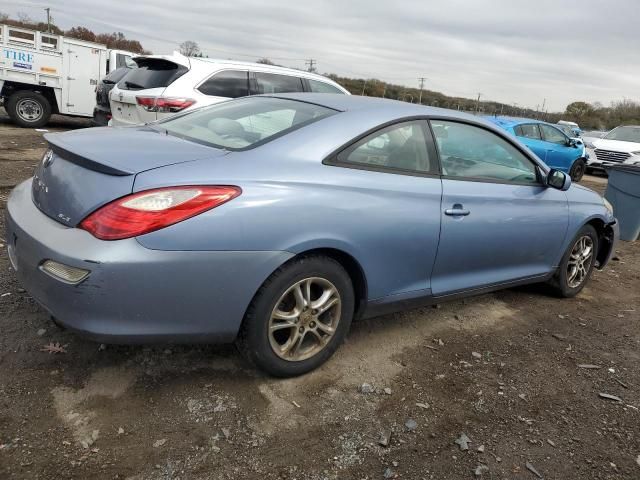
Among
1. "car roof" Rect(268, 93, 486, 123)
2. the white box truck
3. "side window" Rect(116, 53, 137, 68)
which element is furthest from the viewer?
"side window" Rect(116, 53, 137, 68)

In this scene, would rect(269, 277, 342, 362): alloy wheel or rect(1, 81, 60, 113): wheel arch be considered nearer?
rect(269, 277, 342, 362): alloy wheel

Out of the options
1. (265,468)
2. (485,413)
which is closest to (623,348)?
(485,413)

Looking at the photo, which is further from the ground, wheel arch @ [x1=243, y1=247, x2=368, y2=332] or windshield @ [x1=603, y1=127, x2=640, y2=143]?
windshield @ [x1=603, y1=127, x2=640, y2=143]

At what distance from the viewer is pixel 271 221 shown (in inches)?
99.1

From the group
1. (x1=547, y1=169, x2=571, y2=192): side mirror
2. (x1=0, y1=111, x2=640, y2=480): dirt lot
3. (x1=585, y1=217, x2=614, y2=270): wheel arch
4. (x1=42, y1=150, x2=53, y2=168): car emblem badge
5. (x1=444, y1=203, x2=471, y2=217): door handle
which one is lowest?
(x1=0, y1=111, x2=640, y2=480): dirt lot

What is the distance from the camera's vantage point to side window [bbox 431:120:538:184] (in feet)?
11.4

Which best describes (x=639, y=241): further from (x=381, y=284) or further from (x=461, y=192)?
(x=381, y=284)

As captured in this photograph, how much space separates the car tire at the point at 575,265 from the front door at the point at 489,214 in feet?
1.12

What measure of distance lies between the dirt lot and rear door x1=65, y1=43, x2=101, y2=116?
9.80 metres

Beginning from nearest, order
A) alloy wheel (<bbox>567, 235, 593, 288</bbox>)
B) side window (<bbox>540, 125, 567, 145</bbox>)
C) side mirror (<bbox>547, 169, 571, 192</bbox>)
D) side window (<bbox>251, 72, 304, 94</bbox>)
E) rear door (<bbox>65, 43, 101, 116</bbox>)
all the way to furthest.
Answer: side mirror (<bbox>547, 169, 571, 192</bbox>), alloy wheel (<bbox>567, 235, 593, 288</bbox>), side window (<bbox>251, 72, 304, 94</bbox>), rear door (<bbox>65, 43, 101, 116</bbox>), side window (<bbox>540, 125, 567, 145</bbox>)

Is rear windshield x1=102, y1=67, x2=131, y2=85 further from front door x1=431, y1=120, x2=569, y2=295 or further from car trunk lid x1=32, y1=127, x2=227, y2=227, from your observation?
front door x1=431, y1=120, x2=569, y2=295

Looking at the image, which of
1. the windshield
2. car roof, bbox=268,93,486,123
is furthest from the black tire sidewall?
the windshield

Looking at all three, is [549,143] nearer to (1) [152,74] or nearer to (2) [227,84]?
(2) [227,84]

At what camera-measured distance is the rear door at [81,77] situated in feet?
40.0
